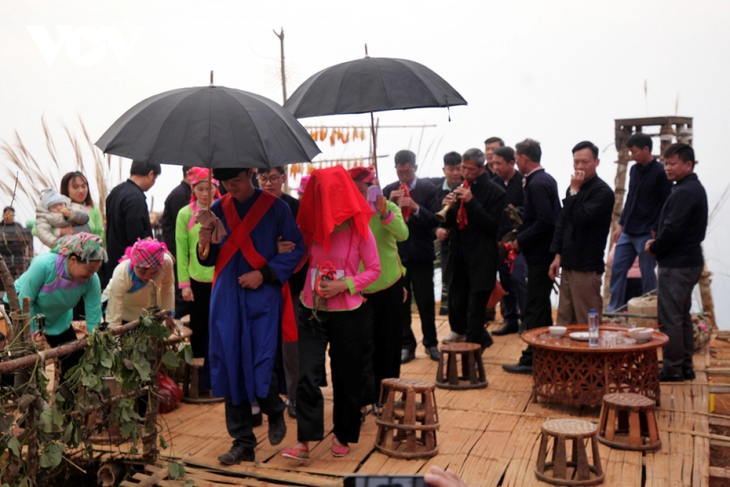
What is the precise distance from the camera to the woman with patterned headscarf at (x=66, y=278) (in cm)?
406


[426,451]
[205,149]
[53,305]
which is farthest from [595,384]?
[53,305]

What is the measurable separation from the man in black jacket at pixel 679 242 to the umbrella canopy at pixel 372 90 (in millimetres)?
1765

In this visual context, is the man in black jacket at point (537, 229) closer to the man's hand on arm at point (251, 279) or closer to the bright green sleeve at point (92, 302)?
the man's hand on arm at point (251, 279)

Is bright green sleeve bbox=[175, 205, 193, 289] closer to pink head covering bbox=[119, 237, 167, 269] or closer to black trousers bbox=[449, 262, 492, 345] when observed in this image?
pink head covering bbox=[119, 237, 167, 269]

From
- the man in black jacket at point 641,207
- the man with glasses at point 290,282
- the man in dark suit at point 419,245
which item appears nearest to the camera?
the man with glasses at point 290,282

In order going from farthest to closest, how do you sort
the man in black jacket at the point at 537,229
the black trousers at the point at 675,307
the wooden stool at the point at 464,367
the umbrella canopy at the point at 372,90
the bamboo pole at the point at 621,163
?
the bamboo pole at the point at 621,163 → the man in black jacket at the point at 537,229 → the wooden stool at the point at 464,367 → the black trousers at the point at 675,307 → the umbrella canopy at the point at 372,90

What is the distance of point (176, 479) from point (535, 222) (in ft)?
10.3

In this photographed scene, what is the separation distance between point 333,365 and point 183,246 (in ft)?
4.70

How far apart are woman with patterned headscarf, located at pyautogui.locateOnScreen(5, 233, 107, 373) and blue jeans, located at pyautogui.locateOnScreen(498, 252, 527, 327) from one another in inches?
153

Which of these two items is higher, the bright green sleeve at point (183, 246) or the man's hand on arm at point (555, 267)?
the bright green sleeve at point (183, 246)

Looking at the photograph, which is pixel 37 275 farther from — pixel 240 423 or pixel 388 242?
pixel 388 242

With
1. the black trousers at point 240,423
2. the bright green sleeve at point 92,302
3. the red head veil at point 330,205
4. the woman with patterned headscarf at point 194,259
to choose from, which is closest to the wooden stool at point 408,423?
the black trousers at point 240,423

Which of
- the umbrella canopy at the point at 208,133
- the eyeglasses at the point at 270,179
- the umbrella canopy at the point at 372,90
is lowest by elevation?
the eyeglasses at the point at 270,179

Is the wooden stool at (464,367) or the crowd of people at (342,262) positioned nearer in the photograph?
the crowd of people at (342,262)
